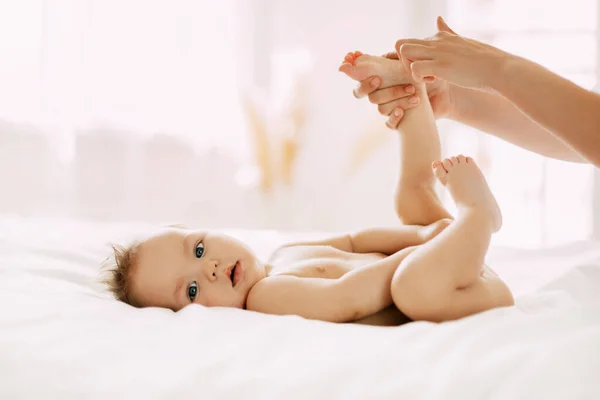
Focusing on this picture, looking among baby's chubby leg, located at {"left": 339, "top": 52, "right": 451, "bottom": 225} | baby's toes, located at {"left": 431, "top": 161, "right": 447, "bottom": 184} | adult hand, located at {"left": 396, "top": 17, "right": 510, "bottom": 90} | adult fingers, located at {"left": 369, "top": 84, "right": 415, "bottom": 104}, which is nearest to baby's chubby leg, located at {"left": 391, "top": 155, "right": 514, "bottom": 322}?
baby's toes, located at {"left": 431, "top": 161, "right": 447, "bottom": 184}

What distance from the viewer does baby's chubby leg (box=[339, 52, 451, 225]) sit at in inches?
60.0

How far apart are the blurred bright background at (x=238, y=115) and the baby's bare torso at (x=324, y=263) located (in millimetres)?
1726

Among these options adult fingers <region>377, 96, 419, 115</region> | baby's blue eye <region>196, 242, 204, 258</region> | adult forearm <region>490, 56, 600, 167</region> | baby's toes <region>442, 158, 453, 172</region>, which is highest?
adult fingers <region>377, 96, 419, 115</region>

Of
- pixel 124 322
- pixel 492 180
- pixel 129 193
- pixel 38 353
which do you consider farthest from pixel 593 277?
pixel 129 193

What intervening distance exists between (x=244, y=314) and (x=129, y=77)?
2.16 meters

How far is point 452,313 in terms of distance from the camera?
3.56 feet

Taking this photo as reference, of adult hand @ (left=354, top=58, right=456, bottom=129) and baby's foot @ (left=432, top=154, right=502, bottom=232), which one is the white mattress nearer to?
baby's foot @ (left=432, top=154, right=502, bottom=232)

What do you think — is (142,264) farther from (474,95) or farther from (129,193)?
(129,193)

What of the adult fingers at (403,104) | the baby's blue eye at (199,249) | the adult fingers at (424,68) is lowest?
the baby's blue eye at (199,249)

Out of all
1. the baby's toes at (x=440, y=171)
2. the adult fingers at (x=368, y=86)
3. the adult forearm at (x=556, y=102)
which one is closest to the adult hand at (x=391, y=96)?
the adult fingers at (x=368, y=86)

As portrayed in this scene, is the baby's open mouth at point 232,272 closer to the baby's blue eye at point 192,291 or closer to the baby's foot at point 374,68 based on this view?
the baby's blue eye at point 192,291

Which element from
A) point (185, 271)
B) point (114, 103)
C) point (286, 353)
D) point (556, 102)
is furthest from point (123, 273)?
point (114, 103)

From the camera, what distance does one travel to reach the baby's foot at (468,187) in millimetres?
1201

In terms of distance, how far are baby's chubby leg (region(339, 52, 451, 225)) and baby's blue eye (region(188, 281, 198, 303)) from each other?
0.51m
